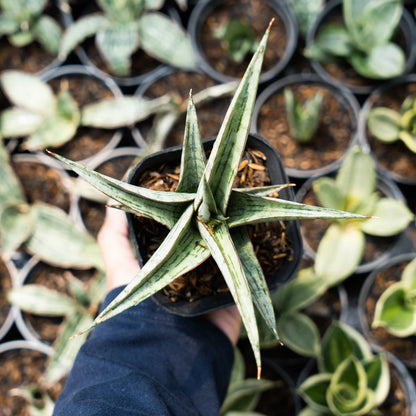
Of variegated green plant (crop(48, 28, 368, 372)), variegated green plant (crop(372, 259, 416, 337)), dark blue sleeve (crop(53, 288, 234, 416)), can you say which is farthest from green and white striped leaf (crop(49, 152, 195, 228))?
variegated green plant (crop(372, 259, 416, 337))

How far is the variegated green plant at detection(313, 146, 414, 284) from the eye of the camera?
959 millimetres

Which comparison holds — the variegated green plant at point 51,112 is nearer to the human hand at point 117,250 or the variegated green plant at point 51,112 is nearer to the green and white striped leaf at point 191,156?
the human hand at point 117,250

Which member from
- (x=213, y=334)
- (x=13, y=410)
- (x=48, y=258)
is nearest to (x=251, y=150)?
(x=213, y=334)

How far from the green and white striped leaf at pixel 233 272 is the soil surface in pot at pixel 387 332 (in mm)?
777

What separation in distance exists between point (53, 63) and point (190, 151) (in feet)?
3.49

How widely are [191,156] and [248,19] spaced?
926 mm

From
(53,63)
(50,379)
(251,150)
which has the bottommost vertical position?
(50,379)

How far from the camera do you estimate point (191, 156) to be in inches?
20.7

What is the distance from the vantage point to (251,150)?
68 centimetres

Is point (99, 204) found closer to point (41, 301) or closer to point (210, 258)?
point (41, 301)

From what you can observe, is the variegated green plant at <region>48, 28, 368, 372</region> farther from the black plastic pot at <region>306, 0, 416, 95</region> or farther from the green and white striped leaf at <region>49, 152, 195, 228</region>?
the black plastic pot at <region>306, 0, 416, 95</region>

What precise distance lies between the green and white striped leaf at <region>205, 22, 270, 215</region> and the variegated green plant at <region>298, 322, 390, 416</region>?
0.60m

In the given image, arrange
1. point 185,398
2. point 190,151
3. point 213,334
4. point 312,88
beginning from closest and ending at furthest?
1. point 190,151
2. point 185,398
3. point 213,334
4. point 312,88

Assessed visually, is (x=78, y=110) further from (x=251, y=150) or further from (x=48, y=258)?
(x=251, y=150)
